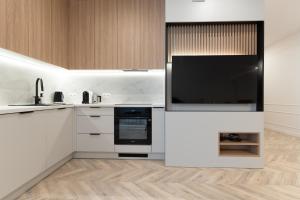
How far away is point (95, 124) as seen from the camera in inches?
138

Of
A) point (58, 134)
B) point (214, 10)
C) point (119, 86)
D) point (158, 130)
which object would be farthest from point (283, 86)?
point (58, 134)

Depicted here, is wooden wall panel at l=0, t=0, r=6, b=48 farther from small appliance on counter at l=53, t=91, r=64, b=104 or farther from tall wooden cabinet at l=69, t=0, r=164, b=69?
small appliance on counter at l=53, t=91, r=64, b=104

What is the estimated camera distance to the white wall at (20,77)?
8.62 feet

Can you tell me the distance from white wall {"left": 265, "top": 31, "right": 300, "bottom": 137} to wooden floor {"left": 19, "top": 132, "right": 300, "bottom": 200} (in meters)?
3.05

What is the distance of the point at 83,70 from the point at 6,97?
57.9 inches

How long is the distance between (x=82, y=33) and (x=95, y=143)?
1.77 meters

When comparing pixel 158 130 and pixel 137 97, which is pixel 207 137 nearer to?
pixel 158 130

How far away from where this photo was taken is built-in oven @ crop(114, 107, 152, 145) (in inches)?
137

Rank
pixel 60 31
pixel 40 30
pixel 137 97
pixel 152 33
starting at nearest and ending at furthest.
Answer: pixel 40 30
pixel 60 31
pixel 152 33
pixel 137 97

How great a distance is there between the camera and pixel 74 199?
218 centimetres

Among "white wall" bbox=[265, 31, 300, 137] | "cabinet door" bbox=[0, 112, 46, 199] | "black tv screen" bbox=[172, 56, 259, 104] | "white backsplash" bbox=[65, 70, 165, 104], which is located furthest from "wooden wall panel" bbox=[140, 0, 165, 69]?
"white wall" bbox=[265, 31, 300, 137]

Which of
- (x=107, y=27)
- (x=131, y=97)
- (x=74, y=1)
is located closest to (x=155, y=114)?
(x=131, y=97)

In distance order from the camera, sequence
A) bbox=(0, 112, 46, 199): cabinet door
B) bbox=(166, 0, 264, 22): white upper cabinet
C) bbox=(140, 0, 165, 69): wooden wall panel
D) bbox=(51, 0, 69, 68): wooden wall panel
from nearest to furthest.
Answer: bbox=(0, 112, 46, 199): cabinet door → bbox=(166, 0, 264, 22): white upper cabinet → bbox=(51, 0, 69, 68): wooden wall panel → bbox=(140, 0, 165, 69): wooden wall panel

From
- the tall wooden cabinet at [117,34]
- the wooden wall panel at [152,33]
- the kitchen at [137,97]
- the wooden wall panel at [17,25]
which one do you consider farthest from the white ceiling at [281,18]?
the wooden wall panel at [17,25]
